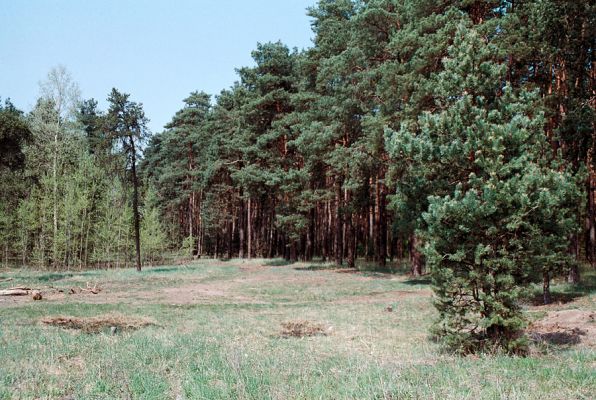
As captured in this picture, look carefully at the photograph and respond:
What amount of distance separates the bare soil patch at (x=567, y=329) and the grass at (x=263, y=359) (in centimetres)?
99

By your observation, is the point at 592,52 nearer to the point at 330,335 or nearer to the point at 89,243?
the point at 330,335

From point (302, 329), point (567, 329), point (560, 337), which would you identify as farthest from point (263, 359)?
point (567, 329)

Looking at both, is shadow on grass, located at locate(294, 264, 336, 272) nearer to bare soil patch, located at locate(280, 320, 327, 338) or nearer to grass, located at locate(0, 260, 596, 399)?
grass, located at locate(0, 260, 596, 399)

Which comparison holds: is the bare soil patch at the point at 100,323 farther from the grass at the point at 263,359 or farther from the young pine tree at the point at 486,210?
the young pine tree at the point at 486,210

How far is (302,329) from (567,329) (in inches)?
275

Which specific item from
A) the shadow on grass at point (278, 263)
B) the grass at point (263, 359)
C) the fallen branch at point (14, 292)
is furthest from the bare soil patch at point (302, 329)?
the shadow on grass at point (278, 263)

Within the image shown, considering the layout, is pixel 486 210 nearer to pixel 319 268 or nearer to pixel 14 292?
pixel 14 292

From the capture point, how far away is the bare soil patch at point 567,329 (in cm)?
1038

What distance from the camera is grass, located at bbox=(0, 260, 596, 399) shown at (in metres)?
5.51

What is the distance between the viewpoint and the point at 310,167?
1410 inches

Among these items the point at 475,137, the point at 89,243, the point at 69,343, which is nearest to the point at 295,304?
the point at 69,343

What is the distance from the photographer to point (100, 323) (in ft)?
40.4

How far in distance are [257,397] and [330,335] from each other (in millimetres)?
6698

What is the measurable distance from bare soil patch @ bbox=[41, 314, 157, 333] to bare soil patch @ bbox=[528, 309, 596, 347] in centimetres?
1012
